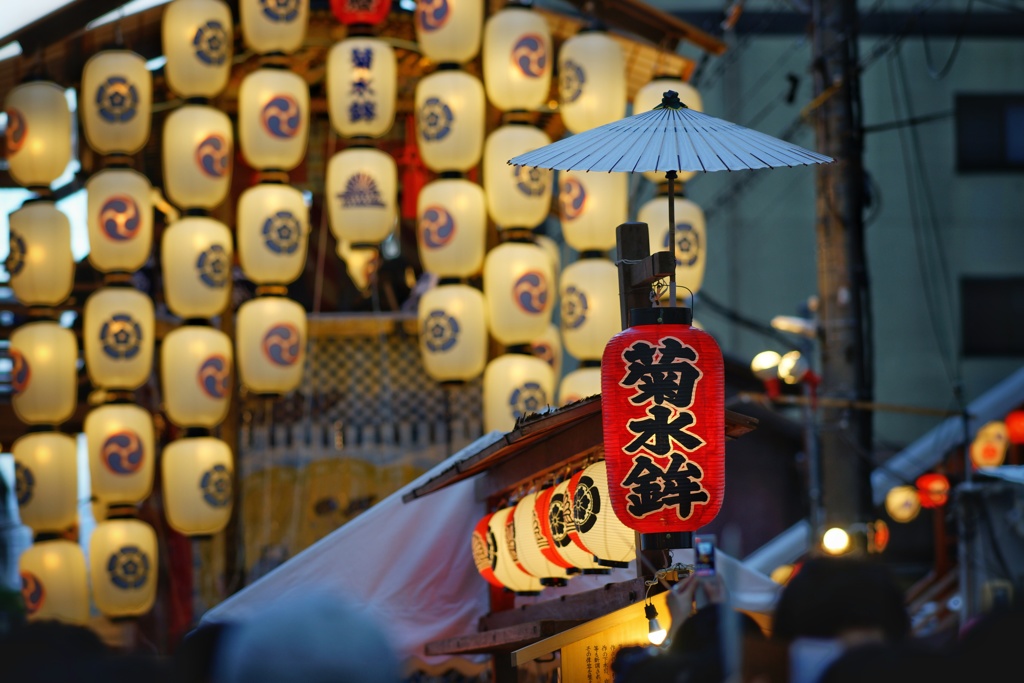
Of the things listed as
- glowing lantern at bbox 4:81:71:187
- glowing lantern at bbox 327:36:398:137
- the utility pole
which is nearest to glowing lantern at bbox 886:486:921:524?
the utility pole

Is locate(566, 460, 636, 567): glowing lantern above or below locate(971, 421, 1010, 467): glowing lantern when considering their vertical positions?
above

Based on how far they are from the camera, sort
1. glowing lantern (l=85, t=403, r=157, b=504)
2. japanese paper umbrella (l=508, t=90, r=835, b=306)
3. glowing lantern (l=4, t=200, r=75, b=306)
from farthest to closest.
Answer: glowing lantern (l=4, t=200, r=75, b=306) → glowing lantern (l=85, t=403, r=157, b=504) → japanese paper umbrella (l=508, t=90, r=835, b=306)

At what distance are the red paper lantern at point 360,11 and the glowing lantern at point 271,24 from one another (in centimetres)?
45

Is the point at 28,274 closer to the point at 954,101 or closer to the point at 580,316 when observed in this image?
the point at 580,316

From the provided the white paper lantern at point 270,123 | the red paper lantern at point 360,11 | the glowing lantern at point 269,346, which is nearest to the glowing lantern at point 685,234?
the red paper lantern at point 360,11

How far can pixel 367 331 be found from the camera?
1562 centimetres

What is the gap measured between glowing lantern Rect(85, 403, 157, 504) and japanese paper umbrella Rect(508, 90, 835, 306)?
804 centimetres

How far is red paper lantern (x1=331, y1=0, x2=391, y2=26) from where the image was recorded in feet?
47.2

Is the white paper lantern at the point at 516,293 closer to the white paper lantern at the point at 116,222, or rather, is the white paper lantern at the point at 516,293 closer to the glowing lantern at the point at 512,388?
the glowing lantern at the point at 512,388

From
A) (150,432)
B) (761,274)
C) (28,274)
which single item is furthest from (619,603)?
(761,274)

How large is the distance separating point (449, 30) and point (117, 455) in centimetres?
558

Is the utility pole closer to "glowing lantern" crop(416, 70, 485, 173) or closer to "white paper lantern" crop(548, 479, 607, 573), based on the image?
"glowing lantern" crop(416, 70, 485, 173)

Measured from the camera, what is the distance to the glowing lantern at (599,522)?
275 inches

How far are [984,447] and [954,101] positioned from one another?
8.51 meters
